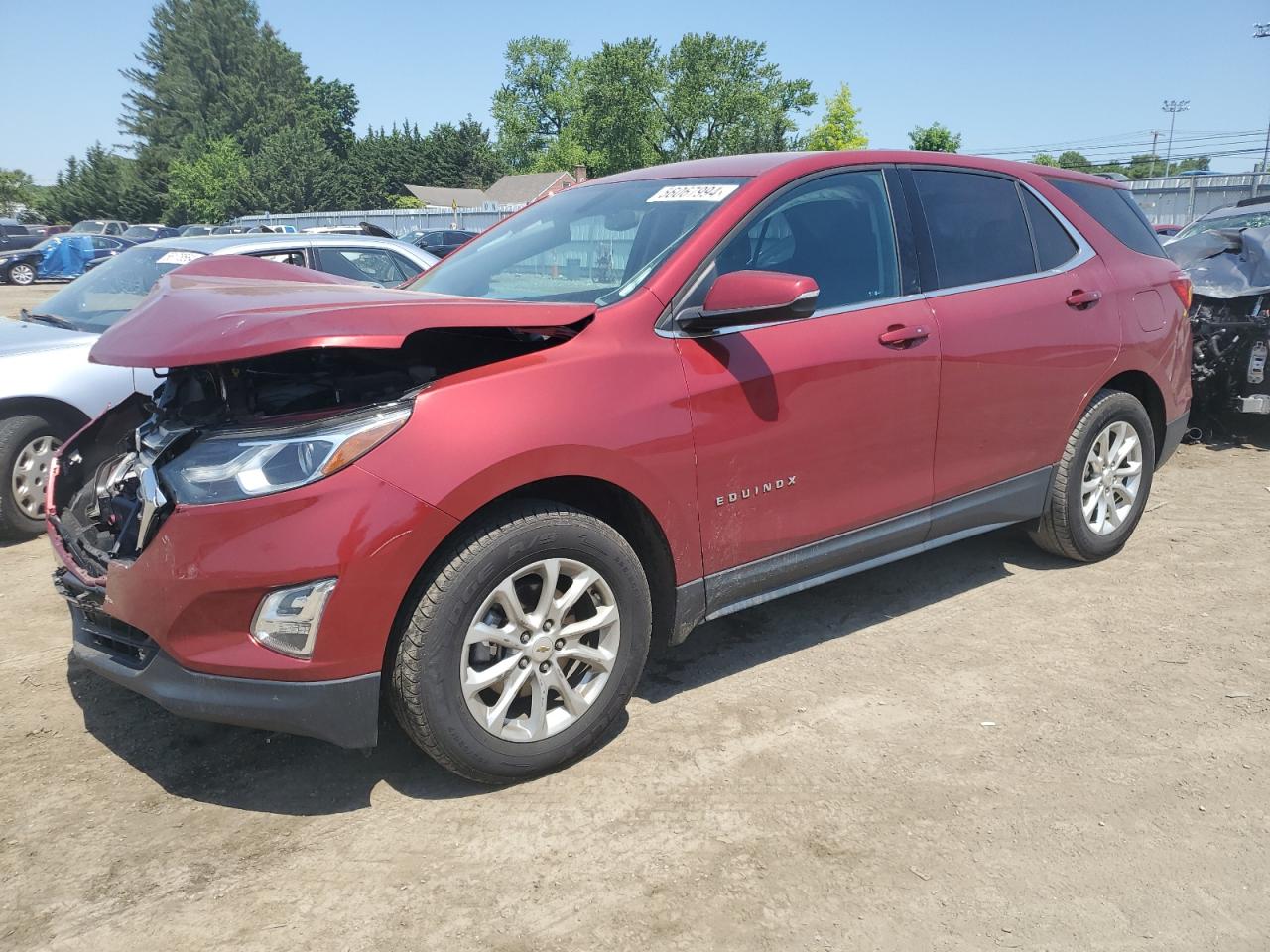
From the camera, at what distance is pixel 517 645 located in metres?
2.73

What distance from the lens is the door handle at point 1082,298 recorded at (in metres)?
4.19

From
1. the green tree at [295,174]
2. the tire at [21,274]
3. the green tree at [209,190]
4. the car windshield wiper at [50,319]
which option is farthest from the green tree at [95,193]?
the car windshield wiper at [50,319]

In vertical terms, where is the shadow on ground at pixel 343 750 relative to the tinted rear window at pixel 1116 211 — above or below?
below

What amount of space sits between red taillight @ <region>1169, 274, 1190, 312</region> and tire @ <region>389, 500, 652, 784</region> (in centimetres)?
344

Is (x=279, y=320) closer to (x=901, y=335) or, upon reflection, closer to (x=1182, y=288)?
(x=901, y=335)

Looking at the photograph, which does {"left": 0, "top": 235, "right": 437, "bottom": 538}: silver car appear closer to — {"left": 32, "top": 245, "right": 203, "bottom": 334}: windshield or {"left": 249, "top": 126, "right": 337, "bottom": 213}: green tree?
{"left": 32, "top": 245, "right": 203, "bottom": 334}: windshield

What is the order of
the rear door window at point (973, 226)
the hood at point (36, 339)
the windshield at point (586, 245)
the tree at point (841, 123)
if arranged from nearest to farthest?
the windshield at point (586, 245)
the rear door window at point (973, 226)
the hood at point (36, 339)
the tree at point (841, 123)

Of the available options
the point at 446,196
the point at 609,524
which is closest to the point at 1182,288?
the point at 609,524

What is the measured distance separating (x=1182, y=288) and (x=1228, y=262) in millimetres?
2776

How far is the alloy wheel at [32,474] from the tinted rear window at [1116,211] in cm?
540

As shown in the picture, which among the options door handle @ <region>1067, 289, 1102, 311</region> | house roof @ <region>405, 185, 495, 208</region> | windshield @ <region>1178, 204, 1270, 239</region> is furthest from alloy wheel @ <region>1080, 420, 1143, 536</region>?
A: house roof @ <region>405, 185, 495, 208</region>

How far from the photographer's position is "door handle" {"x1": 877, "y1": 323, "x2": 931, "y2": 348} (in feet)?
11.4

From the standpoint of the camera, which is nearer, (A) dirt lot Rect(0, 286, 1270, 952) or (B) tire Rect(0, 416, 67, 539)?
(A) dirt lot Rect(0, 286, 1270, 952)

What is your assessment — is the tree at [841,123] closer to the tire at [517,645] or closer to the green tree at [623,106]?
the green tree at [623,106]
